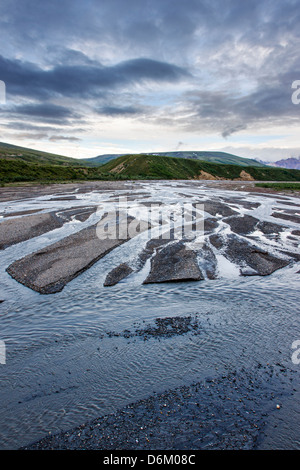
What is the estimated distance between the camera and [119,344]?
9938mm

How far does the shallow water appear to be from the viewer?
7.25m

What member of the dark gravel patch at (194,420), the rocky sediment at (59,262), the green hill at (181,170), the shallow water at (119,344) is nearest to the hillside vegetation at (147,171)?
the green hill at (181,170)

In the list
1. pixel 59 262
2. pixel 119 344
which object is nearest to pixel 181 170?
pixel 59 262

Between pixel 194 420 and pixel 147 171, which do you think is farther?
pixel 147 171

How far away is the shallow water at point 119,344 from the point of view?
725cm

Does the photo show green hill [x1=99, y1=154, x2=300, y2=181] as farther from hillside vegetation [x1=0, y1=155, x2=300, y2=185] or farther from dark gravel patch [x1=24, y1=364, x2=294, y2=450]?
dark gravel patch [x1=24, y1=364, x2=294, y2=450]

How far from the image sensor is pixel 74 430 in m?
6.57

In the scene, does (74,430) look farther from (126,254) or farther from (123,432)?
(126,254)

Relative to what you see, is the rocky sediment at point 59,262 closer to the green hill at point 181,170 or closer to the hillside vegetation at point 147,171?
the hillside vegetation at point 147,171

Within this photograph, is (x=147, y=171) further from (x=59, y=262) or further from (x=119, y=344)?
(x=119, y=344)

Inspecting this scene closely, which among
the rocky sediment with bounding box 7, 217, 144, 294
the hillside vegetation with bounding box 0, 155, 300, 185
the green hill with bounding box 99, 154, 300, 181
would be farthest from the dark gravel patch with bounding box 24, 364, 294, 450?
the green hill with bounding box 99, 154, 300, 181

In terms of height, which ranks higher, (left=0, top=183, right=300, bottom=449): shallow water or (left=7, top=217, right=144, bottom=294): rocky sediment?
(left=7, top=217, right=144, bottom=294): rocky sediment
